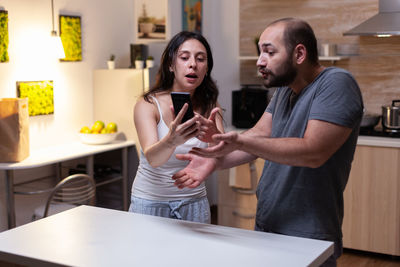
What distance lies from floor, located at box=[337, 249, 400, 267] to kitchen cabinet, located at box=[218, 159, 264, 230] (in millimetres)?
720

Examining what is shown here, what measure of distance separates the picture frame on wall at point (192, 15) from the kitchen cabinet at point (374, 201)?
1745 mm

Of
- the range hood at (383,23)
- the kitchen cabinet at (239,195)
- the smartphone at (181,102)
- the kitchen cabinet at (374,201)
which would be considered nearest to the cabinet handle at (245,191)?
the kitchen cabinet at (239,195)

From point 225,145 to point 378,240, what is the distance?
8.63ft

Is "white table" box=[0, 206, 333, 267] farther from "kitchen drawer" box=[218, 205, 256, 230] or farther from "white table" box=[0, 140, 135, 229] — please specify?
"kitchen drawer" box=[218, 205, 256, 230]

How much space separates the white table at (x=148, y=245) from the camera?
152cm

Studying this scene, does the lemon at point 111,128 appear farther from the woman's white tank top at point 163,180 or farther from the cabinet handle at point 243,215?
the woman's white tank top at point 163,180

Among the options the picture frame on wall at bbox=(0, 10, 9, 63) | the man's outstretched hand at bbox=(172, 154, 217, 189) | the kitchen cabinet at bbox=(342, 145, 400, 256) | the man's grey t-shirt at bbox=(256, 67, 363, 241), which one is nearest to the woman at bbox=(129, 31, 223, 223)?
the man's outstretched hand at bbox=(172, 154, 217, 189)

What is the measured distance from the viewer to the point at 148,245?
1.65 metres

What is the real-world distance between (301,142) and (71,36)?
284cm

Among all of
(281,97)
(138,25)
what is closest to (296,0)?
(138,25)

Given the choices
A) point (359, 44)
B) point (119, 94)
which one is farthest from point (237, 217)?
point (359, 44)

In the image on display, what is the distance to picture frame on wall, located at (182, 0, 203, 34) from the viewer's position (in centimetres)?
470

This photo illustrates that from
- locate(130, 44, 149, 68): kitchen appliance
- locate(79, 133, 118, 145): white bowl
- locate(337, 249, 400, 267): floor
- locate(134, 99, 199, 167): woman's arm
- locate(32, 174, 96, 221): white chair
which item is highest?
locate(130, 44, 149, 68): kitchen appliance

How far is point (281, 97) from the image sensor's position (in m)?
1.97
